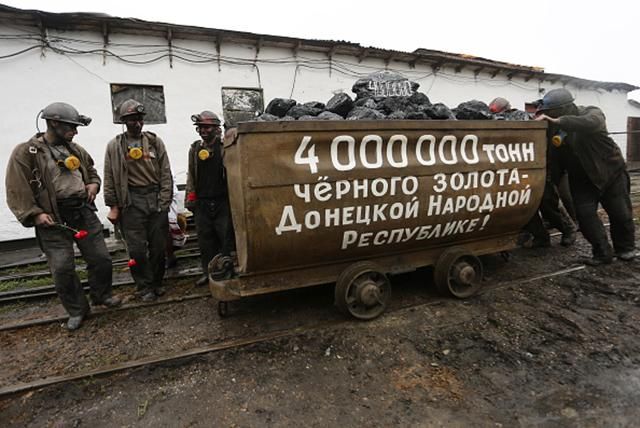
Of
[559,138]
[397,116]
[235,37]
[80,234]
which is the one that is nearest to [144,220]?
[80,234]

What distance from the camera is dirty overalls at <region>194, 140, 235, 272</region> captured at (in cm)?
381

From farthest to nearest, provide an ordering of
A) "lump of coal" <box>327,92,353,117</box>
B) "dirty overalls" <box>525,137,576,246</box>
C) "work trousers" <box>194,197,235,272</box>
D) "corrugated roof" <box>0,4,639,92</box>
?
"corrugated roof" <box>0,4,639,92</box> < "dirty overalls" <box>525,137,576,246</box> < "work trousers" <box>194,197,235,272</box> < "lump of coal" <box>327,92,353,117</box>

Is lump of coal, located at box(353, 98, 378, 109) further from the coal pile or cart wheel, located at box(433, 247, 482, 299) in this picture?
cart wheel, located at box(433, 247, 482, 299)

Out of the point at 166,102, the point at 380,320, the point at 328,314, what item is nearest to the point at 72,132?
the point at 328,314

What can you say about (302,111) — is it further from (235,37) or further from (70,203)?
(235,37)

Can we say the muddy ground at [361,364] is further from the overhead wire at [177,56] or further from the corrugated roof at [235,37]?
A: the corrugated roof at [235,37]

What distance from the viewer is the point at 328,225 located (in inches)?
108

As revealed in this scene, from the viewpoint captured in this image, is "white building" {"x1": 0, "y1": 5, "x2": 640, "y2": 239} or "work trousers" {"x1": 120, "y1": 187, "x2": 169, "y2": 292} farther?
"white building" {"x1": 0, "y1": 5, "x2": 640, "y2": 239}

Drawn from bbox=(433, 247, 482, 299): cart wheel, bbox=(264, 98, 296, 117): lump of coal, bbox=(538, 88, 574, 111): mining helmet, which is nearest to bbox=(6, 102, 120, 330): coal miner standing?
bbox=(264, 98, 296, 117): lump of coal

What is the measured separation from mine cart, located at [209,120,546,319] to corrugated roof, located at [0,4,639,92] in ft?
19.3

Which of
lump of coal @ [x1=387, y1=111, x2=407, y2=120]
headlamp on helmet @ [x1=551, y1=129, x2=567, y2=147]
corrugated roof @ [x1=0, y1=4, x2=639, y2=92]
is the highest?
corrugated roof @ [x1=0, y1=4, x2=639, y2=92]

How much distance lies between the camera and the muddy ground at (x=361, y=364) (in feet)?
6.89

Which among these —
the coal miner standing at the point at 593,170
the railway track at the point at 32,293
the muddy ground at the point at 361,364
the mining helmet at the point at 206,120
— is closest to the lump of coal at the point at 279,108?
the mining helmet at the point at 206,120

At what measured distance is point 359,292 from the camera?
300 centimetres
